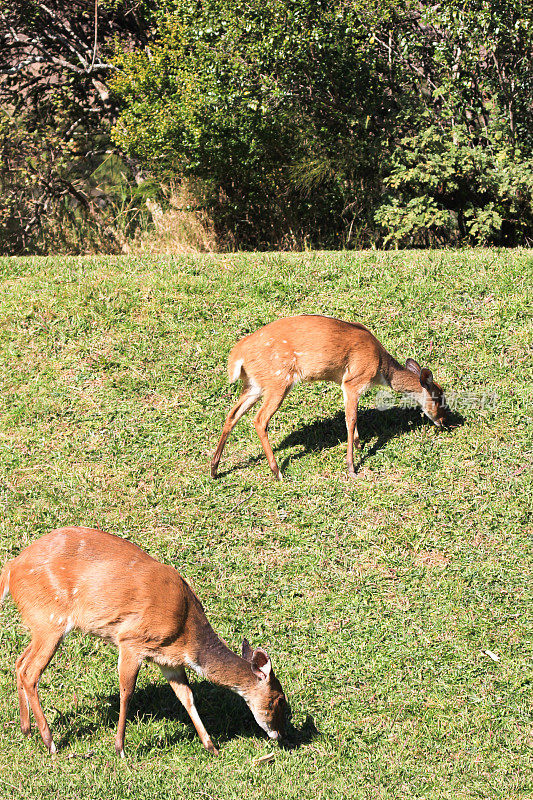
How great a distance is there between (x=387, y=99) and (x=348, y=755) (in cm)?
1058

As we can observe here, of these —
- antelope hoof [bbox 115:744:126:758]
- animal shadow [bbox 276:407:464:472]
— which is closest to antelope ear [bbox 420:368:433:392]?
animal shadow [bbox 276:407:464:472]

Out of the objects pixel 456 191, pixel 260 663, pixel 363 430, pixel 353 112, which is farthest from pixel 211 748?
pixel 353 112

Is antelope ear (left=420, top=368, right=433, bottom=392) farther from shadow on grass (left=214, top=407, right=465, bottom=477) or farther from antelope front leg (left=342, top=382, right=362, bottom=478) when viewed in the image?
antelope front leg (left=342, top=382, right=362, bottom=478)

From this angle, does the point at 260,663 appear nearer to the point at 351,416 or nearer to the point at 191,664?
the point at 191,664

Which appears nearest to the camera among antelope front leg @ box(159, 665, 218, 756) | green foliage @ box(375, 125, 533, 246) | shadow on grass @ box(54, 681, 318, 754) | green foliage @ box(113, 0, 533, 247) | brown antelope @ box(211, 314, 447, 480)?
antelope front leg @ box(159, 665, 218, 756)

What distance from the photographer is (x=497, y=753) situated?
5.43 m

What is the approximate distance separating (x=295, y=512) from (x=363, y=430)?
1.51 meters

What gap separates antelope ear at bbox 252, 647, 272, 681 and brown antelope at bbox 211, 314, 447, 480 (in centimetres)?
276

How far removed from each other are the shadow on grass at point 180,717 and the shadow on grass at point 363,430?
2676 mm

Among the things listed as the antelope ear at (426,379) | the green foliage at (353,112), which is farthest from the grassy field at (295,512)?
the green foliage at (353,112)

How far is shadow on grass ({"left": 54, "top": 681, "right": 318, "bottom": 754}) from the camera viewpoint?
5527 millimetres

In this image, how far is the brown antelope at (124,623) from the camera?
522cm

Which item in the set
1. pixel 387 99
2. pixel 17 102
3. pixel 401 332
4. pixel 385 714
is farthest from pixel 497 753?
pixel 17 102

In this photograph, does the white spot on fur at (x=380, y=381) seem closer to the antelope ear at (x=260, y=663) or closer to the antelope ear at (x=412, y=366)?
the antelope ear at (x=412, y=366)
